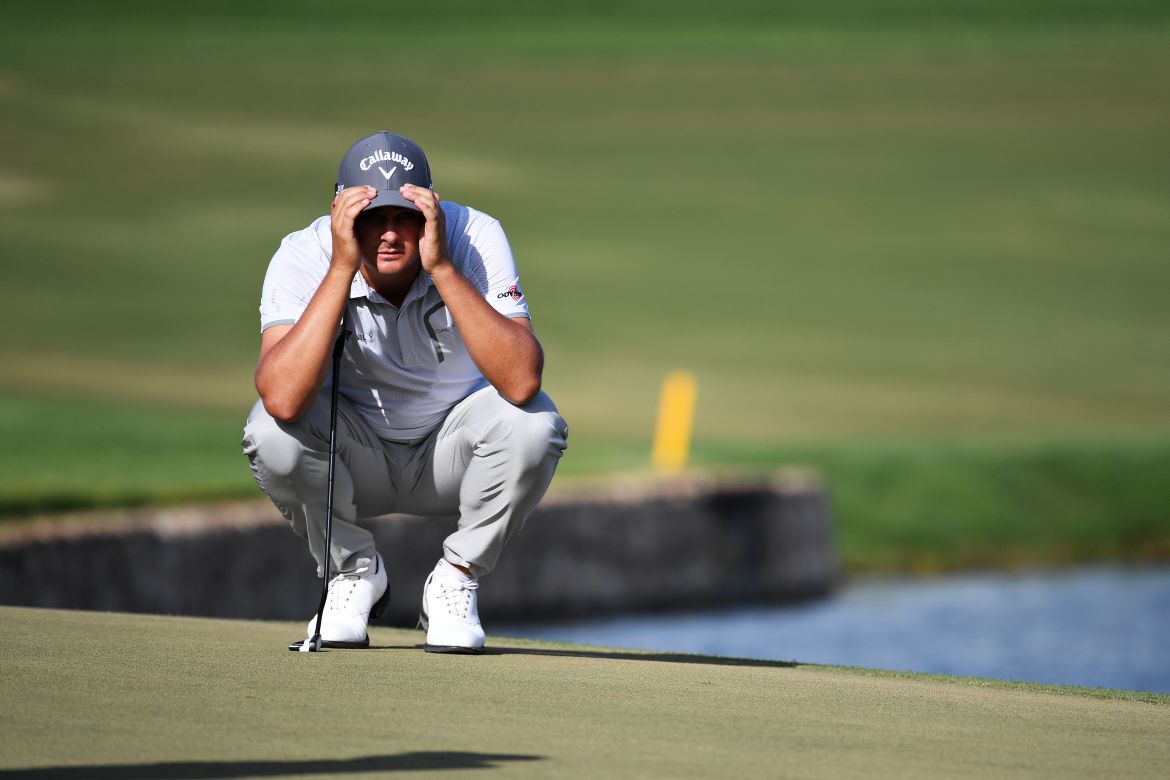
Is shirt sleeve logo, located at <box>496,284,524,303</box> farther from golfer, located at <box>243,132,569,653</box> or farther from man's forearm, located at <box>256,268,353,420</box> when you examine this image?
man's forearm, located at <box>256,268,353,420</box>

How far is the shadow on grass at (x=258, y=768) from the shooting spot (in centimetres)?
318

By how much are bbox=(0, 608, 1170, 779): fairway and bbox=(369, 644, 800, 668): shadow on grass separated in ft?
0.22

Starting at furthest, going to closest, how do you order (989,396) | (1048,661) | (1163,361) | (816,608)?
(1163,361)
(989,396)
(816,608)
(1048,661)

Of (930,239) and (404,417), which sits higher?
(930,239)

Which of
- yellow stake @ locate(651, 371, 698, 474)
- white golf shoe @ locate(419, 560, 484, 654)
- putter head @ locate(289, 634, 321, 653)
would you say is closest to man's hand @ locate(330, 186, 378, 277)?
white golf shoe @ locate(419, 560, 484, 654)

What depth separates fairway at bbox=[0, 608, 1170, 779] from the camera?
3.41 metres

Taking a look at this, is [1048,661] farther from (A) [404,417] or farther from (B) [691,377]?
(B) [691,377]

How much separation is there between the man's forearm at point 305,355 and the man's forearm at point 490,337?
0.24 m

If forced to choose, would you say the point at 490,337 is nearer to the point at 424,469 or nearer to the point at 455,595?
the point at 424,469

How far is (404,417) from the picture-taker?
5.21 meters

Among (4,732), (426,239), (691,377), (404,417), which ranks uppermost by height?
(691,377)

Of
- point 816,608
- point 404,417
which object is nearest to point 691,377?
point 816,608

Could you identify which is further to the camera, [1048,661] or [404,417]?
[1048,661]

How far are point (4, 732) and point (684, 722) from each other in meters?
1.27
